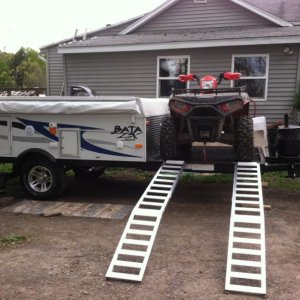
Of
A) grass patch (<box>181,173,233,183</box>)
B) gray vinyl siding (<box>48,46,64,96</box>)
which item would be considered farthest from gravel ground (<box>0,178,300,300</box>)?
gray vinyl siding (<box>48,46,64,96</box>)

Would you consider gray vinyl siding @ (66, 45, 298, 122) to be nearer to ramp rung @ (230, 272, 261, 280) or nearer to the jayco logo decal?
the jayco logo decal

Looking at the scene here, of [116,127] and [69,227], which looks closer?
[69,227]

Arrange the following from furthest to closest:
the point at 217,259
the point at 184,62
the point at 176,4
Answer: the point at 176,4
the point at 184,62
the point at 217,259

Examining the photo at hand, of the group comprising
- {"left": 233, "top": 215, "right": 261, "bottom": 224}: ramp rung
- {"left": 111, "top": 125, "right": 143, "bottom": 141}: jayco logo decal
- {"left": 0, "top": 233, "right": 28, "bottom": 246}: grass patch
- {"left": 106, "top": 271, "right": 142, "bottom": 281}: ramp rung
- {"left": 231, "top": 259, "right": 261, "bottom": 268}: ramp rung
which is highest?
{"left": 111, "top": 125, "right": 143, "bottom": 141}: jayco logo decal

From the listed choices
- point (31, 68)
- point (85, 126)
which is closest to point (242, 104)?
point (85, 126)

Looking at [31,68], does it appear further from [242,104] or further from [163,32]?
[242,104]

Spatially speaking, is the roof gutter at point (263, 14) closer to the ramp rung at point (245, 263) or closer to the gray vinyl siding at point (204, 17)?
the gray vinyl siding at point (204, 17)

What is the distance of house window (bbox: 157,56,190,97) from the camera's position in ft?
43.3

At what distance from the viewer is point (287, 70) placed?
39.8 ft

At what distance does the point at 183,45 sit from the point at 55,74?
262 inches

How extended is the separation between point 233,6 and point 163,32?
2421 mm

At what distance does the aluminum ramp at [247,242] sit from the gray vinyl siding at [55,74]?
11.7m

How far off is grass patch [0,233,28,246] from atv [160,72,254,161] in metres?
2.51

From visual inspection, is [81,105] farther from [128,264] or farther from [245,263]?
[245,263]
